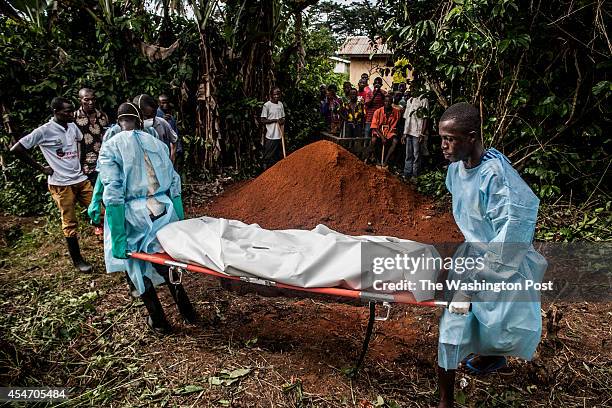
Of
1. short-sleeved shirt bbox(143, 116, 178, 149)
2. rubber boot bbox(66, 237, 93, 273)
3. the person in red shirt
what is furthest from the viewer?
the person in red shirt

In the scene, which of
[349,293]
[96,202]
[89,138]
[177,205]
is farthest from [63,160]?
[349,293]

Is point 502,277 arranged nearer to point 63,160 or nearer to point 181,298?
point 181,298

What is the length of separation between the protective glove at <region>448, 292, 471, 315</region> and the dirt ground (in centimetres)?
75

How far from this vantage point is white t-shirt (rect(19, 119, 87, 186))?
3.99 m

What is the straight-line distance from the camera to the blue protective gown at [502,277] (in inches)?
76.4

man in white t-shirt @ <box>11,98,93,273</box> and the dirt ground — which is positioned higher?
man in white t-shirt @ <box>11,98,93,273</box>

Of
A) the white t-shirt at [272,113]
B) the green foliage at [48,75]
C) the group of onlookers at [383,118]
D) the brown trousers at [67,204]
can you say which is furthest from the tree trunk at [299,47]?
the brown trousers at [67,204]

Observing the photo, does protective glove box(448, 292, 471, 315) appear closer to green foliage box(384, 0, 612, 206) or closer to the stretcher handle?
the stretcher handle

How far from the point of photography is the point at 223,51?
23.0ft

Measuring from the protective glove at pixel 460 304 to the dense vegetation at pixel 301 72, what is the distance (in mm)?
3140

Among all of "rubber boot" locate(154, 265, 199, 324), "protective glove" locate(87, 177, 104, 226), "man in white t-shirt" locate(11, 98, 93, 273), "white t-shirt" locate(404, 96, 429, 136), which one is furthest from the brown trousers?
"white t-shirt" locate(404, 96, 429, 136)

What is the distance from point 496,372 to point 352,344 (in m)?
0.90

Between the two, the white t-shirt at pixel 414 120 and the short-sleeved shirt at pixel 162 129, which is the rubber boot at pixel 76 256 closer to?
the short-sleeved shirt at pixel 162 129

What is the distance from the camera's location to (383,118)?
24.6 feet
